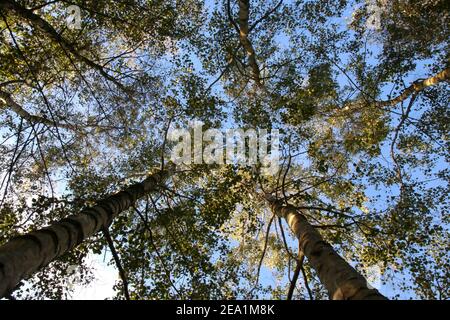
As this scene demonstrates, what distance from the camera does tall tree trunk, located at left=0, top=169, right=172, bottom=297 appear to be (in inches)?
123

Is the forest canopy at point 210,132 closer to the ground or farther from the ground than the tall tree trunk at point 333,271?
farther from the ground

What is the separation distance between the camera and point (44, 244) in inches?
143

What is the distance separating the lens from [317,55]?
1160 centimetres

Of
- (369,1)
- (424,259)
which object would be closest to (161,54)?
(369,1)

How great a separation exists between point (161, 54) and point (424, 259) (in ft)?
33.2

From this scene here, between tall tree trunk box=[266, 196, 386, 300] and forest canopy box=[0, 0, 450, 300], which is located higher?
forest canopy box=[0, 0, 450, 300]

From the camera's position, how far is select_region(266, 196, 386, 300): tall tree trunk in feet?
11.5

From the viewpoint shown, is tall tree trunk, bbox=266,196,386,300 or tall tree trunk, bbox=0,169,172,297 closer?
tall tree trunk, bbox=0,169,172,297

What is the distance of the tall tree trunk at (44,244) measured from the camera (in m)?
3.12

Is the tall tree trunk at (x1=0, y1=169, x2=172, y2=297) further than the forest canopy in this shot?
No

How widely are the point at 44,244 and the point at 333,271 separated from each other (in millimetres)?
3641

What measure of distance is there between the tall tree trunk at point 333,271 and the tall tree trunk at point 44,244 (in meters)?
3.48

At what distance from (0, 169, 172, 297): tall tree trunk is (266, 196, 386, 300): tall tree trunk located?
3.48 m

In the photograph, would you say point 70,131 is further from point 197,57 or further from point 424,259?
point 424,259
